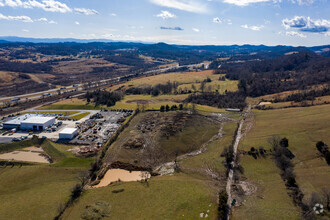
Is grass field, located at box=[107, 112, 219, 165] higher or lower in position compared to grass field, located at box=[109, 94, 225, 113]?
lower

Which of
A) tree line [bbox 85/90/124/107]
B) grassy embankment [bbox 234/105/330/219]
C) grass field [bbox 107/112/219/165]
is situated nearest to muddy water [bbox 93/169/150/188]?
grass field [bbox 107/112/219/165]


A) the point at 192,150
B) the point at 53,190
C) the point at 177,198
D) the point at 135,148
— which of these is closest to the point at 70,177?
the point at 53,190

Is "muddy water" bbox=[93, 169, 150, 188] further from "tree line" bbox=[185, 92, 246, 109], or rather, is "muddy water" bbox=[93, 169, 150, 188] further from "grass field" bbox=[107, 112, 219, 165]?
"tree line" bbox=[185, 92, 246, 109]

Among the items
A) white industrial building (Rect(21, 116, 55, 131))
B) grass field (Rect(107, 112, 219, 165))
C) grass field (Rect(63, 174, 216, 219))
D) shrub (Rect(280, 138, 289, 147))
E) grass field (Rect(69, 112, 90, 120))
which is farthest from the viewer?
grass field (Rect(69, 112, 90, 120))

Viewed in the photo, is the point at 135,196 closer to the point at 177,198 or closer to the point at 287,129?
the point at 177,198

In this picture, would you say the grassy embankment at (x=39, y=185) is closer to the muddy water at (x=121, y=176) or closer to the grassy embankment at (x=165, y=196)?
the grassy embankment at (x=165, y=196)

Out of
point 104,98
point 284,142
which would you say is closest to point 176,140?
point 284,142
